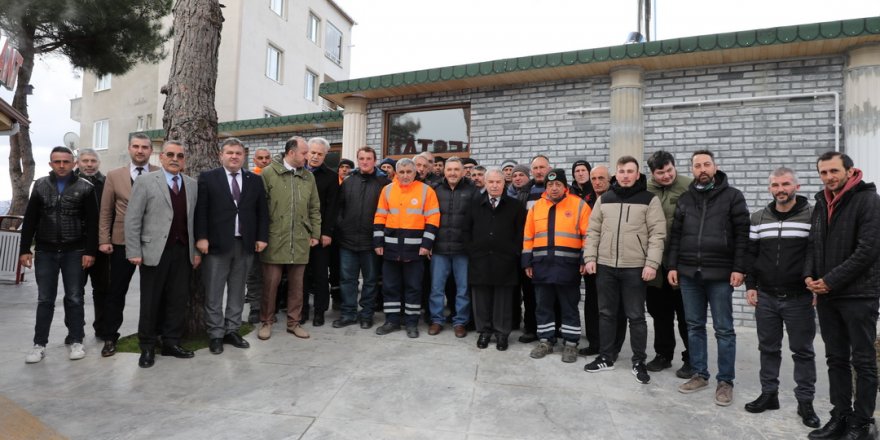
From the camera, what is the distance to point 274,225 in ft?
15.3

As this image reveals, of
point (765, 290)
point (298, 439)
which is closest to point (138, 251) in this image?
point (298, 439)

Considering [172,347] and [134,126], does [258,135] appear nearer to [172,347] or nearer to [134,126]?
[172,347]

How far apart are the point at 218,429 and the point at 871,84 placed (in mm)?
7131

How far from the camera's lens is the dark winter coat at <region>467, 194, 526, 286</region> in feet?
15.0

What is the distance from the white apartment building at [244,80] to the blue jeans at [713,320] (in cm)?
1574

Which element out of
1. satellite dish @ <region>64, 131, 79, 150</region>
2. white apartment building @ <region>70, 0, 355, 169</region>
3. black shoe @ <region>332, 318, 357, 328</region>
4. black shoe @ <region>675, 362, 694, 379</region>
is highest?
white apartment building @ <region>70, 0, 355, 169</region>

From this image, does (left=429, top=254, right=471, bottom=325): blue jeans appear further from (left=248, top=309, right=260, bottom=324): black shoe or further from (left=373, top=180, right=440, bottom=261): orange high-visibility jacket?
(left=248, top=309, right=260, bottom=324): black shoe

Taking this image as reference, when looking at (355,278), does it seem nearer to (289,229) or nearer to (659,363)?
(289,229)

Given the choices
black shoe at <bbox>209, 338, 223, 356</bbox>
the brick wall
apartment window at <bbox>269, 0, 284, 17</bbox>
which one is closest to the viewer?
black shoe at <bbox>209, 338, 223, 356</bbox>

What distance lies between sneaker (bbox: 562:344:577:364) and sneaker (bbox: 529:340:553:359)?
0.13 m

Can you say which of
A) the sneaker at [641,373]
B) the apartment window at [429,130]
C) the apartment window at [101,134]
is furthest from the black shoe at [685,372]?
the apartment window at [101,134]

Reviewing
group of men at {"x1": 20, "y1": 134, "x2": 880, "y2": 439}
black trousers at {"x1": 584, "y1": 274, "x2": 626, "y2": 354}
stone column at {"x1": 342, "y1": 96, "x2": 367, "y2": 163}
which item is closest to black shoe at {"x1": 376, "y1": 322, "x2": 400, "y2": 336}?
group of men at {"x1": 20, "y1": 134, "x2": 880, "y2": 439}

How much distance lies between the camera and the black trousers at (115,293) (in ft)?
13.8

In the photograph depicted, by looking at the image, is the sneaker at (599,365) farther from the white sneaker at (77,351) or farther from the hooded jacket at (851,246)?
the white sneaker at (77,351)
